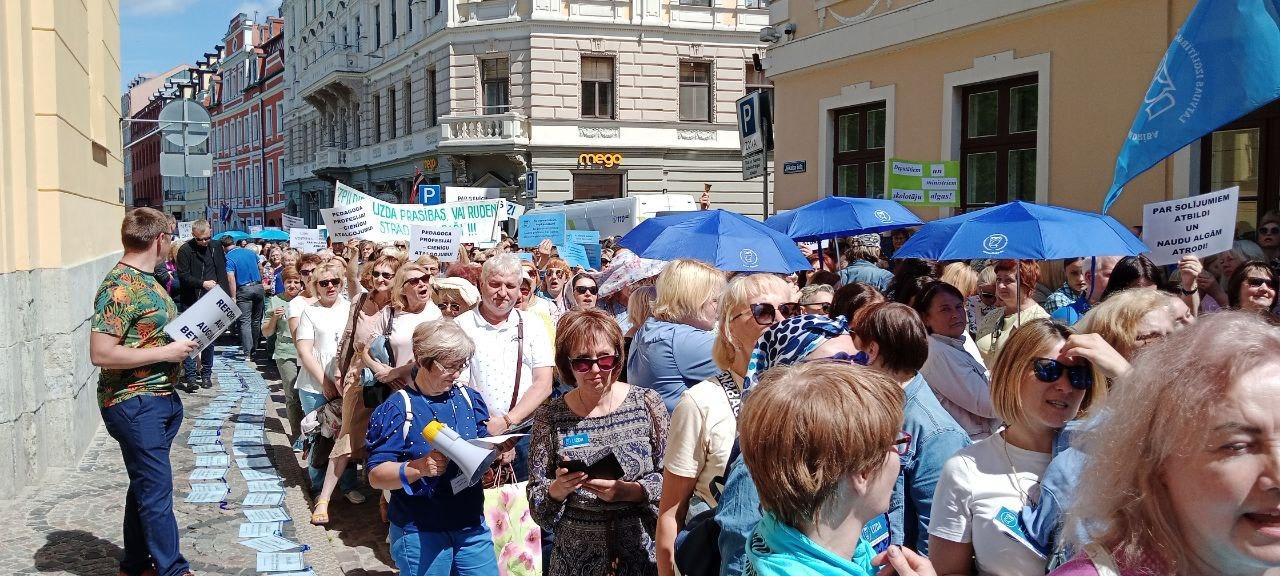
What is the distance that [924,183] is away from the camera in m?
10.3

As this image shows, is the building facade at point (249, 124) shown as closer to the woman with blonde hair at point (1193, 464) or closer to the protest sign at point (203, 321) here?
the protest sign at point (203, 321)

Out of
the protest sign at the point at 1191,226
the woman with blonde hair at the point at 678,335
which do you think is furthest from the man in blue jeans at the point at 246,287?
the protest sign at the point at 1191,226

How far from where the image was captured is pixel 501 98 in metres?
31.3

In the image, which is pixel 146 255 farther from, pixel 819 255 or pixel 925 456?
pixel 819 255

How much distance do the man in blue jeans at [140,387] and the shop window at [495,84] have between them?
1053 inches

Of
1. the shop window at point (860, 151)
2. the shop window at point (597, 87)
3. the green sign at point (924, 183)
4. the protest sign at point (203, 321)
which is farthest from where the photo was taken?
the shop window at point (597, 87)

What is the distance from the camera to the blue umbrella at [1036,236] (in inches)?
227

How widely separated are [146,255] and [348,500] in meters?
2.63

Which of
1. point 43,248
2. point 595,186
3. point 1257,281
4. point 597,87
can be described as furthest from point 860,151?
point 597,87

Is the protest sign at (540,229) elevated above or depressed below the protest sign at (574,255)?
above

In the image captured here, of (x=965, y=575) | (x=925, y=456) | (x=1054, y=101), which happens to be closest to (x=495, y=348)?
(x=925, y=456)

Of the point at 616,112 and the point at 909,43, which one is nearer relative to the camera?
the point at 909,43

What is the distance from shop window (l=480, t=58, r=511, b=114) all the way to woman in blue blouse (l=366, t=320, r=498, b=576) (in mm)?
27625

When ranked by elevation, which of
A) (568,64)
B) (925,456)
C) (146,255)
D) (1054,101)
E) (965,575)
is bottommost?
(965,575)
